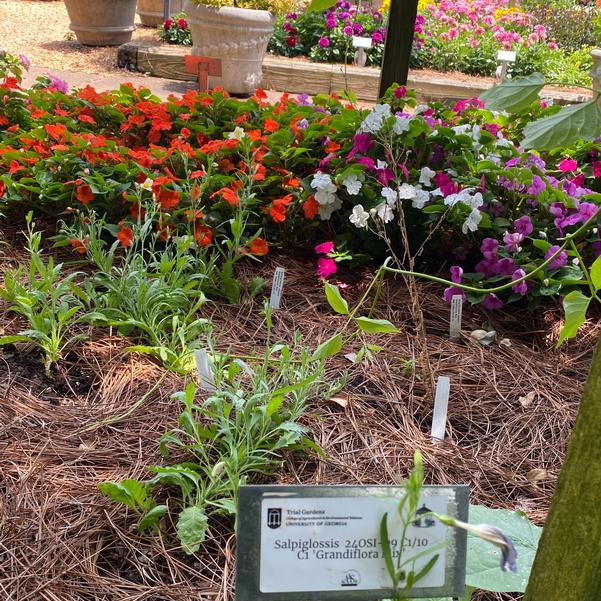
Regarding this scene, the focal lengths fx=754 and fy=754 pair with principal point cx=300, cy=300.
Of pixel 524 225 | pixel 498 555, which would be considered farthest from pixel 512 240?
pixel 498 555

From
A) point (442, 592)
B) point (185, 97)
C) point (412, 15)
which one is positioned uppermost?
point (412, 15)

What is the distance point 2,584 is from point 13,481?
0.82ft

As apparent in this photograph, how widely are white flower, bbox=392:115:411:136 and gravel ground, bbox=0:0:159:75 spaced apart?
5.12m

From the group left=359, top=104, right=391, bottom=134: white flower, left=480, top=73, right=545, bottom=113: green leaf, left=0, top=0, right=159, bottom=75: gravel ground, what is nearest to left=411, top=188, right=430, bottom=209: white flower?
left=359, top=104, right=391, bottom=134: white flower

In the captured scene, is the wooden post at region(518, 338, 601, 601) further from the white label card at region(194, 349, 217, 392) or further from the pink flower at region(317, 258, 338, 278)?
the pink flower at region(317, 258, 338, 278)

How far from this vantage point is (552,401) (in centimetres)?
192

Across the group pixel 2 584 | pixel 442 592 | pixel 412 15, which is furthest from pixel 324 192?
pixel 442 592

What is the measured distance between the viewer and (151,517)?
133cm

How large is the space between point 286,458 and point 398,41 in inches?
69.7

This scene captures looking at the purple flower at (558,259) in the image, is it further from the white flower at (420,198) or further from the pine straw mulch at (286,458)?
the white flower at (420,198)

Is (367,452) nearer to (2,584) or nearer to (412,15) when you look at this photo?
(2,584)

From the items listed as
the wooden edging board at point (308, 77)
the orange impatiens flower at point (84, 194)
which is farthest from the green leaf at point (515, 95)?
the wooden edging board at point (308, 77)

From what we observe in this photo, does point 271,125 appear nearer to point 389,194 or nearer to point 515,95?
point 389,194

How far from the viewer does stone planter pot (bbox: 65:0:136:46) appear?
7.70 m
